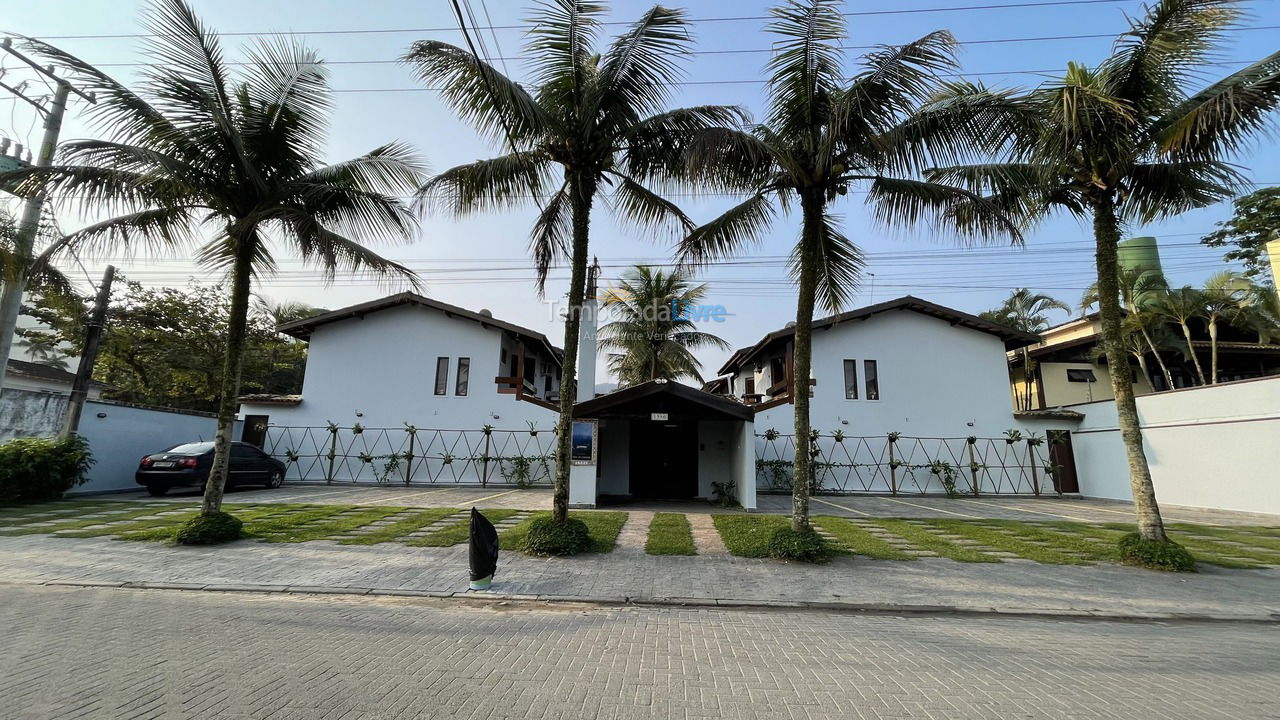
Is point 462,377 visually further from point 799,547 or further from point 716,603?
point 716,603

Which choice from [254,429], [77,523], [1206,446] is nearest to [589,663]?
[77,523]

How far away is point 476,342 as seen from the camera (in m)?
19.6

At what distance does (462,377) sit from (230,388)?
11.1 metres

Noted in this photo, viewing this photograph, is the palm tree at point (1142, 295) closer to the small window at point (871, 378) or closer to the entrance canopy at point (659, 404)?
the small window at point (871, 378)

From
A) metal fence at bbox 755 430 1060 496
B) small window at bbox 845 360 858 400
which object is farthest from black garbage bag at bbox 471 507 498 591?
small window at bbox 845 360 858 400

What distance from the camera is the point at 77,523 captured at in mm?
9461

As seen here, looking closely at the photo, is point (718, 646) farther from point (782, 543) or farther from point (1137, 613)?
point (1137, 613)

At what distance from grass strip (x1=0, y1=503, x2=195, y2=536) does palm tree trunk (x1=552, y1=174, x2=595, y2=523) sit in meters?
8.81

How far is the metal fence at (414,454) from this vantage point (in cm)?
1838

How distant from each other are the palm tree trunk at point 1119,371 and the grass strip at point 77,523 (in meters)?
17.4

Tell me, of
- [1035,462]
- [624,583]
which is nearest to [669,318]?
[1035,462]

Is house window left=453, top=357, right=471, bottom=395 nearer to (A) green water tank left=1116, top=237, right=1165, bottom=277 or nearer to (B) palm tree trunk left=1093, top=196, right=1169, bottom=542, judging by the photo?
(B) palm tree trunk left=1093, top=196, right=1169, bottom=542

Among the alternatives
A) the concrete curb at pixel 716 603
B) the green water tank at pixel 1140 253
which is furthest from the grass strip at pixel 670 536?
the green water tank at pixel 1140 253

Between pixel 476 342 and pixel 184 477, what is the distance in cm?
923
